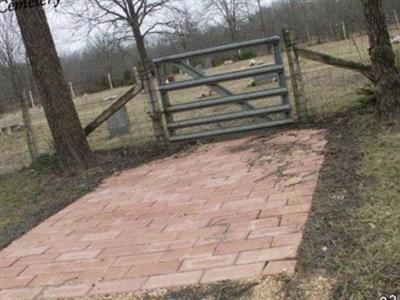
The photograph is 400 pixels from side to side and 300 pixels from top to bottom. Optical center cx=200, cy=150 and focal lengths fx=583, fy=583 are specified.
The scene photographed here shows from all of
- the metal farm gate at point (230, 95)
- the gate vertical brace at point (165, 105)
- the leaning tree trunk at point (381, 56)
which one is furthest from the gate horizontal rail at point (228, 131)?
the leaning tree trunk at point (381, 56)

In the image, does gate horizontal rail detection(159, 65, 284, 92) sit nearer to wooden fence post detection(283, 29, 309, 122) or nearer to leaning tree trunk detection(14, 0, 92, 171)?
wooden fence post detection(283, 29, 309, 122)

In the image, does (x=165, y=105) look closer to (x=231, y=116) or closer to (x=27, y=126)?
(x=231, y=116)

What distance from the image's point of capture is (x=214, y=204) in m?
5.09

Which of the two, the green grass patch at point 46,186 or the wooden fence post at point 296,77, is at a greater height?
the wooden fence post at point 296,77

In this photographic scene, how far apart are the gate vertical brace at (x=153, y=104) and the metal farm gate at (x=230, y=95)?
98 millimetres

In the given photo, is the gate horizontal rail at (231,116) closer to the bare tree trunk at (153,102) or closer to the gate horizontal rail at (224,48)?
the bare tree trunk at (153,102)

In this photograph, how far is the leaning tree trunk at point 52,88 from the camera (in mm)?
7828

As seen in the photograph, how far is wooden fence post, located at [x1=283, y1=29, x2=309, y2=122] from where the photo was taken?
802 cm

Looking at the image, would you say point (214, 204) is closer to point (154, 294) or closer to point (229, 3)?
point (154, 294)

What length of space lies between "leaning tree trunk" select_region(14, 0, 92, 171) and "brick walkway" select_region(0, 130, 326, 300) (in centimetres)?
127

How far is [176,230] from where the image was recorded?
4.57 metres

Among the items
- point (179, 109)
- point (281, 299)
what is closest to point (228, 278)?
point (281, 299)

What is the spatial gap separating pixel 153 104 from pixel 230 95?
3.68ft

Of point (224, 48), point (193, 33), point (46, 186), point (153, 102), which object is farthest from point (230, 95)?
point (193, 33)
